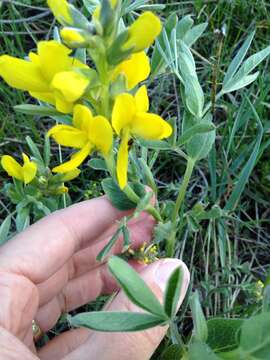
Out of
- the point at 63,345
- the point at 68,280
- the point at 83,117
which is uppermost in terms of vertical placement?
the point at 83,117

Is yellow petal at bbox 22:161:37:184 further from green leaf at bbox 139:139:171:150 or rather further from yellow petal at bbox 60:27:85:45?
yellow petal at bbox 60:27:85:45

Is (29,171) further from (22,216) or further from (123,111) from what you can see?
(123,111)

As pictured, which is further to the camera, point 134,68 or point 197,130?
point 197,130

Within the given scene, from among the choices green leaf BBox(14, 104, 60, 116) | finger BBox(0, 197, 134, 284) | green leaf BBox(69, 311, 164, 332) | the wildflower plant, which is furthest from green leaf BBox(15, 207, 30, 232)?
green leaf BBox(69, 311, 164, 332)

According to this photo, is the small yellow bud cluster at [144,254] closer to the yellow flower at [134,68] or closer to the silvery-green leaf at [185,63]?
the silvery-green leaf at [185,63]

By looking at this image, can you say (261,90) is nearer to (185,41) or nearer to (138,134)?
(185,41)

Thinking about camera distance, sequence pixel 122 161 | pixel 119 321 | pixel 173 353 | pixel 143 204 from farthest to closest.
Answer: pixel 173 353, pixel 143 204, pixel 122 161, pixel 119 321

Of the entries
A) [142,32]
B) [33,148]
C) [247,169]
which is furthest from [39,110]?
[247,169]

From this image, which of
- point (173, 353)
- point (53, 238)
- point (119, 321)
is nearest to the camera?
point (119, 321)

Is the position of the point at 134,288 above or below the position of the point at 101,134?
below
